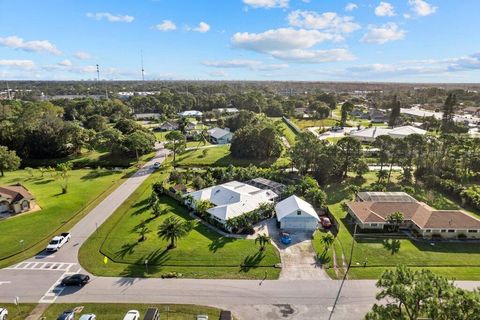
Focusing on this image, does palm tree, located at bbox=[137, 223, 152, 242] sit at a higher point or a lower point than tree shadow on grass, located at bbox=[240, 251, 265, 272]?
higher

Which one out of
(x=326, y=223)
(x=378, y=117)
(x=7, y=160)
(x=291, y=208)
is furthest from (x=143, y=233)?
(x=378, y=117)

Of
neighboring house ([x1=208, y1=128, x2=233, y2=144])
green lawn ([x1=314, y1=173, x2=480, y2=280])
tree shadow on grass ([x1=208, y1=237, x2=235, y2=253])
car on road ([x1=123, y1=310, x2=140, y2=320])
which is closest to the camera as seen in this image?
car on road ([x1=123, y1=310, x2=140, y2=320])

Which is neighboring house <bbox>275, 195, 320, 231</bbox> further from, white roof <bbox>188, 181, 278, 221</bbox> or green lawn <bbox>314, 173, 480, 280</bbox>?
white roof <bbox>188, 181, 278, 221</bbox>

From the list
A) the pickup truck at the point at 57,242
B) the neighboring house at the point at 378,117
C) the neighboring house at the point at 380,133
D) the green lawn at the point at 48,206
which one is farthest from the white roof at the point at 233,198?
the neighboring house at the point at 378,117

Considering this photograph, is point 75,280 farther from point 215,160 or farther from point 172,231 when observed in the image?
point 215,160

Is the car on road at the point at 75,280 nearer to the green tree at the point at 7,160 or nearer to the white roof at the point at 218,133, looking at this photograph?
the green tree at the point at 7,160

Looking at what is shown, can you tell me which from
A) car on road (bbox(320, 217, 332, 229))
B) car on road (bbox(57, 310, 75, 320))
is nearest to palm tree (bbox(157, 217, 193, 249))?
car on road (bbox(57, 310, 75, 320))
